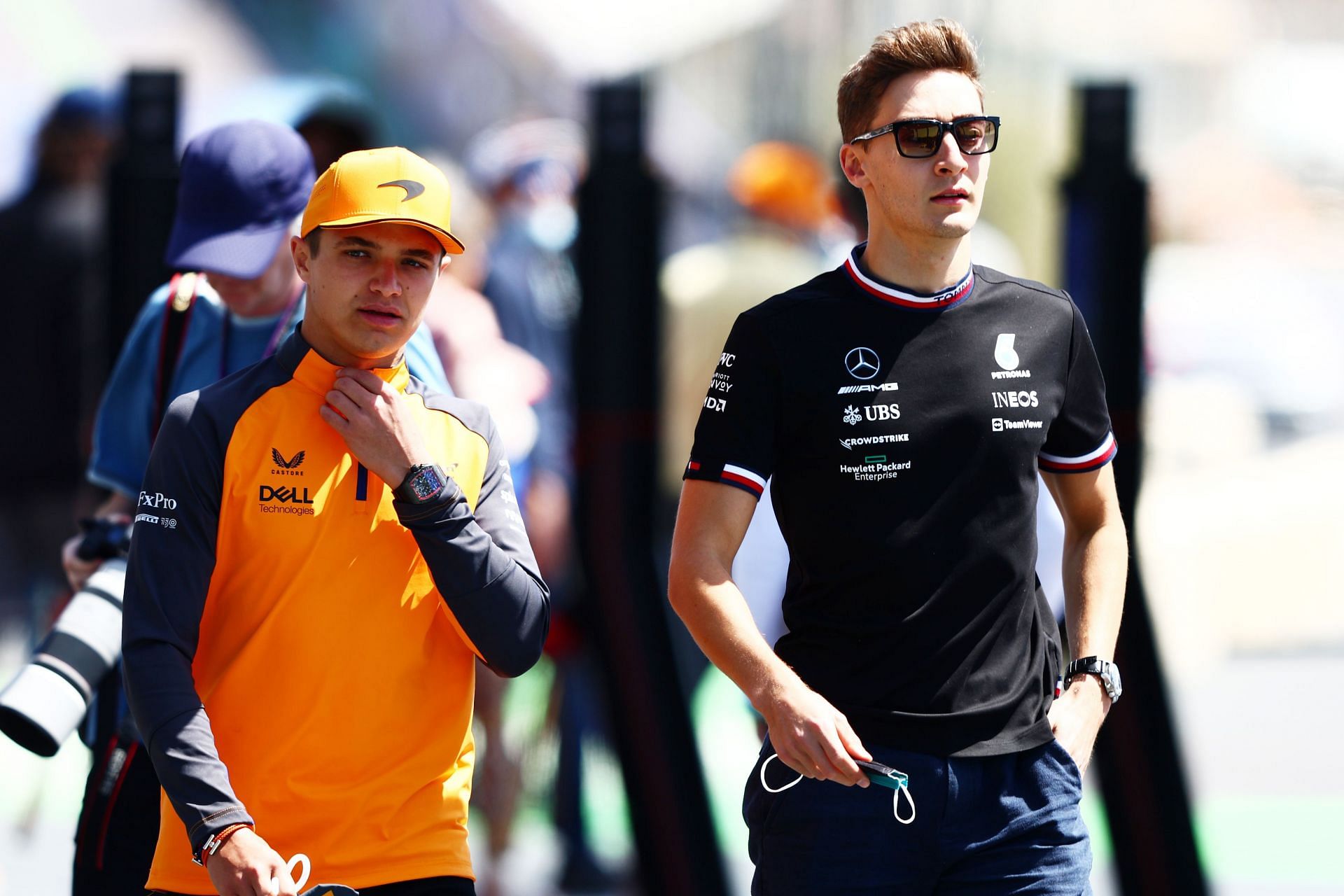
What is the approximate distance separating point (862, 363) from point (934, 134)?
32 centimetres

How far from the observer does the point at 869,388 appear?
2.35 metres

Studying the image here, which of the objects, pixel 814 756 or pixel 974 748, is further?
pixel 974 748

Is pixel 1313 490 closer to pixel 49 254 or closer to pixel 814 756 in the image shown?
pixel 814 756

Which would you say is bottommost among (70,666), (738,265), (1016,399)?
(70,666)

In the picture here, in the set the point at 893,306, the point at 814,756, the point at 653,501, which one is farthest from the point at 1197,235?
the point at 814,756

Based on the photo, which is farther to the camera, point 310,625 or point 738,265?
point 738,265

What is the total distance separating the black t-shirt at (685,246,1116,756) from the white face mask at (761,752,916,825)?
0.06m

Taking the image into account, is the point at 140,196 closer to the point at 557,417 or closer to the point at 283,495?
the point at 557,417

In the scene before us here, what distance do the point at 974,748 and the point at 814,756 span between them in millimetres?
264

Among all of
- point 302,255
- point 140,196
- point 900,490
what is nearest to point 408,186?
point 302,255

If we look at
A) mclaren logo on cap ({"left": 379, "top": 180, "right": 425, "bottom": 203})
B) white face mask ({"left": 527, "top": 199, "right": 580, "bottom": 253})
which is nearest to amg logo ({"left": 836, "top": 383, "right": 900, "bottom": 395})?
mclaren logo on cap ({"left": 379, "top": 180, "right": 425, "bottom": 203})

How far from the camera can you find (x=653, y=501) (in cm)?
489

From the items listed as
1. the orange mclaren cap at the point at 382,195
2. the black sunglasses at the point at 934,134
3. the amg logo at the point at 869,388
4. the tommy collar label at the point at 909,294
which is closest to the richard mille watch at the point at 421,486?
the orange mclaren cap at the point at 382,195

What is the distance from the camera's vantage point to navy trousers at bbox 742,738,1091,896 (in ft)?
7.52
